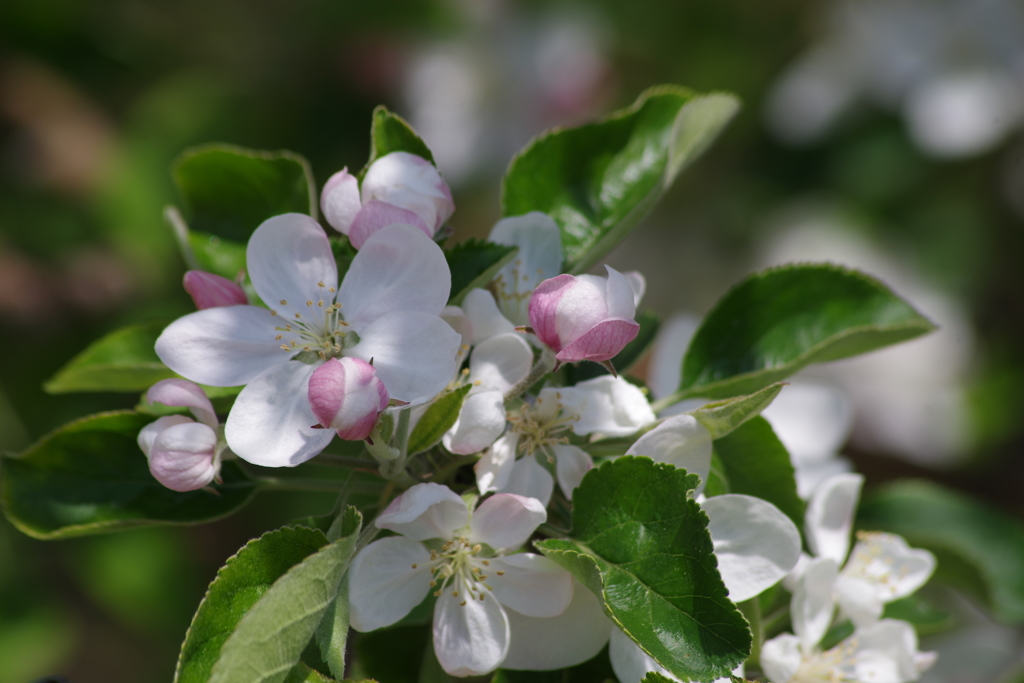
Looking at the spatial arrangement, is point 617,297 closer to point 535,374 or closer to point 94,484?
point 535,374

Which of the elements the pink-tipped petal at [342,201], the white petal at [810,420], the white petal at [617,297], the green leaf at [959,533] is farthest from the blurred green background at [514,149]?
the white petal at [617,297]

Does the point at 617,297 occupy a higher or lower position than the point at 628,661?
higher

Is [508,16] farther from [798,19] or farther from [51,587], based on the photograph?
[51,587]

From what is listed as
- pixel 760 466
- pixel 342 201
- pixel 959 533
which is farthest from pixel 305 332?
pixel 959 533

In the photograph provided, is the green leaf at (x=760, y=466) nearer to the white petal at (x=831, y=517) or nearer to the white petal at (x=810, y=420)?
A: the white petal at (x=831, y=517)

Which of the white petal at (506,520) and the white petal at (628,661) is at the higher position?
the white petal at (506,520)
